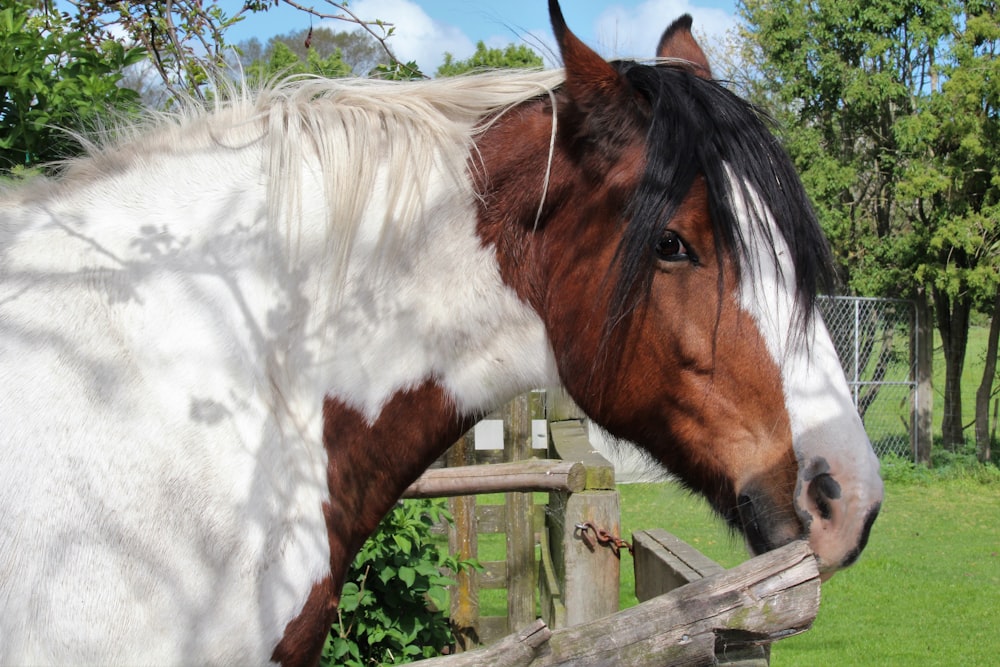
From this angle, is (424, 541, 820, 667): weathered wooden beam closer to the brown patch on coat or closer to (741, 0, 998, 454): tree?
the brown patch on coat

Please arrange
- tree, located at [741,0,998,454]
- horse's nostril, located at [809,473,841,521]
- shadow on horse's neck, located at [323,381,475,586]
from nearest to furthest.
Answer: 1. horse's nostril, located at [809,473,841,521]
2. shadow on horse's neck, located at [323,381,475,586]
3. tree, located at [741,0,998,454]

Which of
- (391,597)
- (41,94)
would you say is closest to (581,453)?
(391,597)

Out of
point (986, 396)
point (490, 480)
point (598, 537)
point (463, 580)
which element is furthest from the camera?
point (986, 396)

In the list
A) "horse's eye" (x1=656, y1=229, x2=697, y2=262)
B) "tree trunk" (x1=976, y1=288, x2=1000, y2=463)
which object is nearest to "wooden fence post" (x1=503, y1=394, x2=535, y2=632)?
"horse's eye" (x1=656, y1=229, x2=697, y2=262)

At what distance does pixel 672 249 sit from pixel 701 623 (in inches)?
32.5

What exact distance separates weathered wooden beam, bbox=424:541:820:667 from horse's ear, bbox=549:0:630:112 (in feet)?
3.51

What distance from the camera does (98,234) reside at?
1.79 meters

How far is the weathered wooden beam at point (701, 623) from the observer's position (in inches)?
68.1

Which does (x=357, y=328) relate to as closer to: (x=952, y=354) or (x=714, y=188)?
(x=714, y=188)

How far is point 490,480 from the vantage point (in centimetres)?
377

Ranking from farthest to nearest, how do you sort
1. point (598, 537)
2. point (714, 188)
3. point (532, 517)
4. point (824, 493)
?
point (532, 517) < point (598, 537) < point (714, 188) < point (824, 493)

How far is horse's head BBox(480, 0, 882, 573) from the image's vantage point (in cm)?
179

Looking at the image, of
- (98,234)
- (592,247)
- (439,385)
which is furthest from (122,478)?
(592,247)

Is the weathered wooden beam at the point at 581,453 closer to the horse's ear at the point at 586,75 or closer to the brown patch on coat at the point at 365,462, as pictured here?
the brown patch on coat at the point at 365,462
